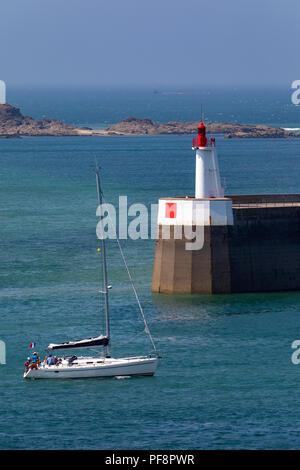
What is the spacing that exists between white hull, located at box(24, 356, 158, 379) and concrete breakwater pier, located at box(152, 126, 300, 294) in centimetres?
1109

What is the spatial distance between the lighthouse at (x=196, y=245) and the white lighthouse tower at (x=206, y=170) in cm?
78

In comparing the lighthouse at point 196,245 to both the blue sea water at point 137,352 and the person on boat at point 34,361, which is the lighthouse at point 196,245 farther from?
the person on boat at point 34,361

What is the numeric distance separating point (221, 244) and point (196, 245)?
1.12 metres

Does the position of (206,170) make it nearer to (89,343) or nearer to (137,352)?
(137,352)

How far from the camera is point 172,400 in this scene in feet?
147

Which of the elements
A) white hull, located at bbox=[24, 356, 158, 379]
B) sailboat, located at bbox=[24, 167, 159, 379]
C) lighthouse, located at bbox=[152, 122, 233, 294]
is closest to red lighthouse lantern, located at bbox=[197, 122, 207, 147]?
lighthouse, located at bbox=[152, 122, 233, 294]

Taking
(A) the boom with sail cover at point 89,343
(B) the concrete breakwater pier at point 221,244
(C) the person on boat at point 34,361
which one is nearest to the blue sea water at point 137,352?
(C) the person on boat at point 34,361

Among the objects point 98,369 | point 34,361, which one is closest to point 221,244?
point 98,369

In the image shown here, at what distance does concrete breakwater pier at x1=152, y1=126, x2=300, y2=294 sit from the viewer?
5844 centimetres

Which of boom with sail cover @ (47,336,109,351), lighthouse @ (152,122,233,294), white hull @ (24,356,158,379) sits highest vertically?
lighthouse @ (152,122,233,294)

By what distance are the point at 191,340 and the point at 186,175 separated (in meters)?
77.9

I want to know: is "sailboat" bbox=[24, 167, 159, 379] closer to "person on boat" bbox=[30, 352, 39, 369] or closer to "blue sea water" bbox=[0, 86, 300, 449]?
"person on boat" bbox=[30, 352, 39, 369]

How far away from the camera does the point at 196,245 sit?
58.2 metres
